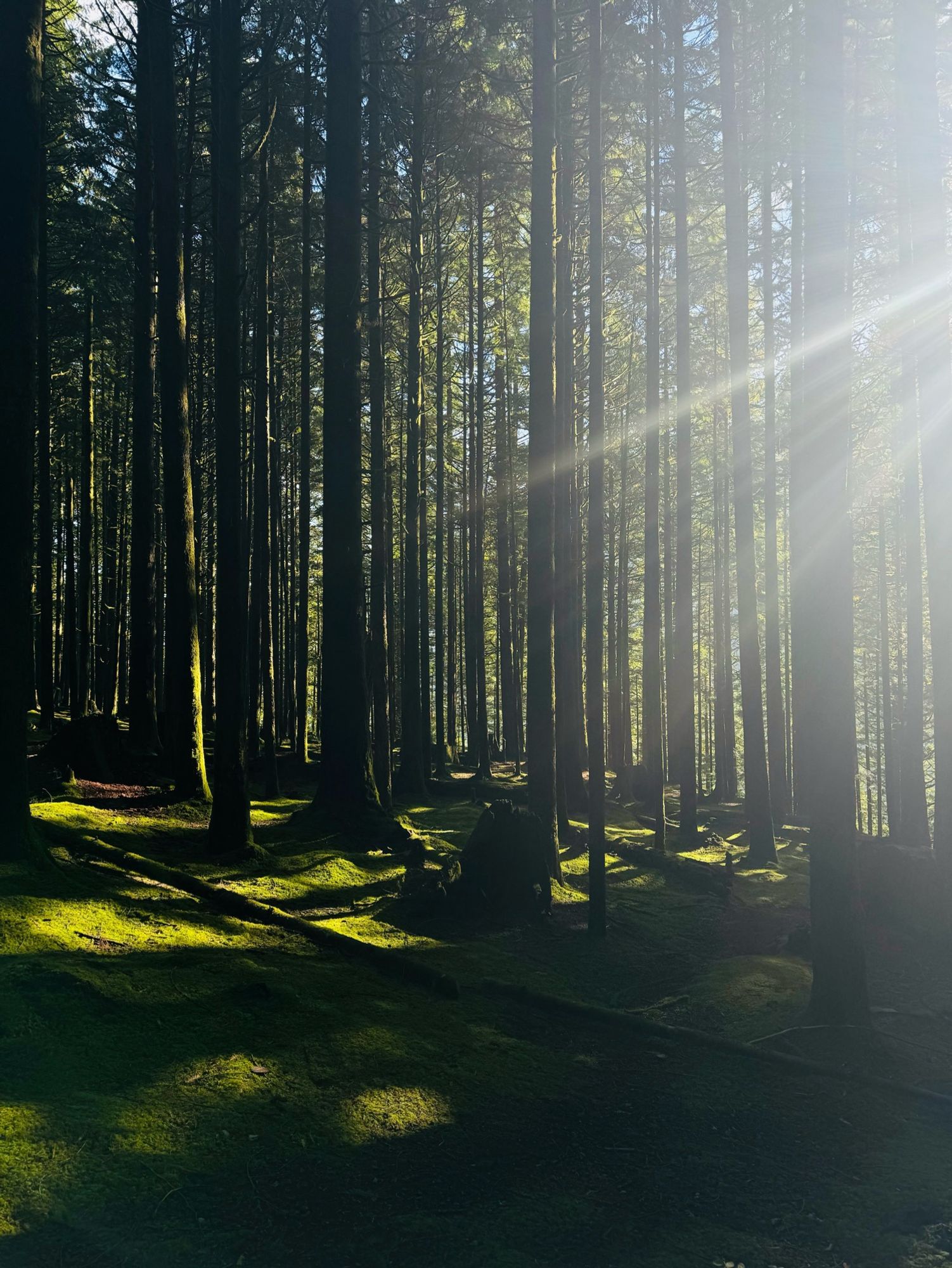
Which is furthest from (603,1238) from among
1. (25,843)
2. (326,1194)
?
(25,843)

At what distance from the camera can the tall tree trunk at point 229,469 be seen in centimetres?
964

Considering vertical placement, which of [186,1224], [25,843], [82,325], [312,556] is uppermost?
[82,325]

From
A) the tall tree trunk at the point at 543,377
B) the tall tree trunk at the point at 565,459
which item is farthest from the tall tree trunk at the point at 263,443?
the tall tree trunk at the point at 565,459

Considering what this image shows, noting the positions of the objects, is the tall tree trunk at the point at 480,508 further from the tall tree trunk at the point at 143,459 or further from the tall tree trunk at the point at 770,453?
the tall tree trunk at the point at 143,459

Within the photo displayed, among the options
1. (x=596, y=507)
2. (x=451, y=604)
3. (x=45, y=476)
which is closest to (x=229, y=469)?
(x=596, y=507)

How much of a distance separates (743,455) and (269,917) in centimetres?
1142

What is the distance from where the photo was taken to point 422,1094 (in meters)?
5.04

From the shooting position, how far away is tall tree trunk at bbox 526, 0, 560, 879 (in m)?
10.8

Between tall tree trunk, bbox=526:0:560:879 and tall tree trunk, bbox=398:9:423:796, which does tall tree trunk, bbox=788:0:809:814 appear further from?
tall tree trunk, bbox=398:9:423:796

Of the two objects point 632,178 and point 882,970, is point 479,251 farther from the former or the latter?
point 882,970

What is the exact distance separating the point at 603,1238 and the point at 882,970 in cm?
606

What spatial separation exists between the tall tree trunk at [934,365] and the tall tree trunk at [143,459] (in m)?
11.4

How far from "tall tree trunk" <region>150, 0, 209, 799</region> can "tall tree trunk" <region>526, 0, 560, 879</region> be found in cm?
455

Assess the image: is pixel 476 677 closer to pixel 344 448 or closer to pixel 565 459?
pixel 565 459
